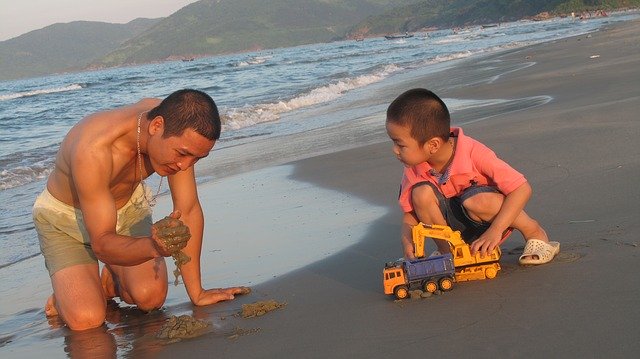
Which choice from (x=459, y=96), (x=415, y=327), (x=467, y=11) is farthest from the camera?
(x=467, y=11)

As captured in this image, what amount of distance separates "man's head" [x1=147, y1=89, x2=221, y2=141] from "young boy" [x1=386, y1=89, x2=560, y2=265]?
33.1 inches

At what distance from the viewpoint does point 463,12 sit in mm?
148125

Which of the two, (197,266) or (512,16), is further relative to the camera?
(512,16)

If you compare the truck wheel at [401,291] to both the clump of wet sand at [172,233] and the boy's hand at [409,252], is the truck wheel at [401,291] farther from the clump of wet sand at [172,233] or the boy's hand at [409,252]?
the clump of wet sand at [172,233]

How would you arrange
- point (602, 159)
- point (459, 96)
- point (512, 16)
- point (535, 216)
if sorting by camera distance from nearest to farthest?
1. point (535, 216)
2. point (602, 159)
3. point (459, 96)
4. point (512, 16)

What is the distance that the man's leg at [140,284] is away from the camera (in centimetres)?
429

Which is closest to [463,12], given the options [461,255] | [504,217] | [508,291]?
[504,217]

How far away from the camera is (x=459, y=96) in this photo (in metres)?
13.6

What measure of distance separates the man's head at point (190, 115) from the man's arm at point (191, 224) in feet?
2.23

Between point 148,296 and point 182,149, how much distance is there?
982 millimetres

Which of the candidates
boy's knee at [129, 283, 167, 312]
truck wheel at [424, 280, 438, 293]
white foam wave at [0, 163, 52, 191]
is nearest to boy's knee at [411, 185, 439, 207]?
truck wheel at [424, 280, 438, 293]

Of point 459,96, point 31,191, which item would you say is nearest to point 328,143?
point 31,191

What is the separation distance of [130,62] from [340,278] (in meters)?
180

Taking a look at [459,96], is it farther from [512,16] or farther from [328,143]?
[512,16]
